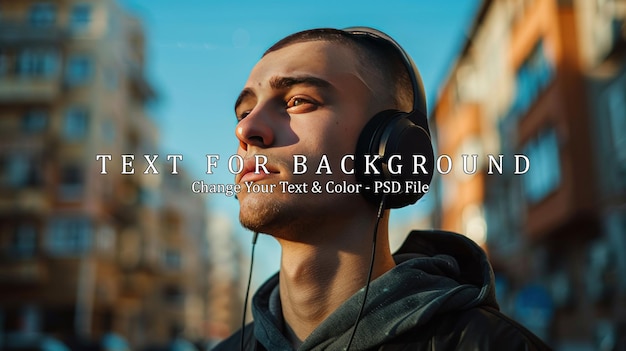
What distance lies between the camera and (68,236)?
33.0 meters

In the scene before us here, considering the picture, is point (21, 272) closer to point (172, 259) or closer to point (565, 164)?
point (172, 259)

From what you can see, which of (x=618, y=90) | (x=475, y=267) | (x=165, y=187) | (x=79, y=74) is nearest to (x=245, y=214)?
(x=475, y=267)

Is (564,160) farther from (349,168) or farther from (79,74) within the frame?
(79,74)

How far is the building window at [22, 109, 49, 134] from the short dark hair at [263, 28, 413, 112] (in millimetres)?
33581

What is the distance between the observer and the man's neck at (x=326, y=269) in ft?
5.93

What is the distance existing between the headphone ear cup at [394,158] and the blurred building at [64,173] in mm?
28736

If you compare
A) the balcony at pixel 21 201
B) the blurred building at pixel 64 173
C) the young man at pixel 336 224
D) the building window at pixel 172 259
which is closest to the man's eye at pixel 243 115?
the young man at pixel 336 224

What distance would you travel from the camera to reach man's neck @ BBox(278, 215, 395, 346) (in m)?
1.81

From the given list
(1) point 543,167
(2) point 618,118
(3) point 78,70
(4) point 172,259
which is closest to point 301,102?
(2) point 618,118

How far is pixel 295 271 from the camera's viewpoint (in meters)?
1.83

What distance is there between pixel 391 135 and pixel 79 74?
112 ft

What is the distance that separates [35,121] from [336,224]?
3417 cm

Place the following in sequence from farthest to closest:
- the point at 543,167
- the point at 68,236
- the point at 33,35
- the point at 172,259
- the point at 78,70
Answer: the point at 172,259 → the point at 78,70 → the point at 68,236 → the point at 33,35 → the point at 543,167

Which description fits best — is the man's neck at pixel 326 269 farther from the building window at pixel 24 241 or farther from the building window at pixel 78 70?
the building window at pixel 78 70
